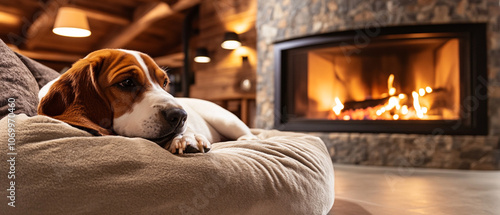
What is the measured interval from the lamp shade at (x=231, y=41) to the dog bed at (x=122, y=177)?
368cm

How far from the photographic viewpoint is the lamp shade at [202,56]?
532 centimetres

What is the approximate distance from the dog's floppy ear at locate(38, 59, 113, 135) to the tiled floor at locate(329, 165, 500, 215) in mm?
941

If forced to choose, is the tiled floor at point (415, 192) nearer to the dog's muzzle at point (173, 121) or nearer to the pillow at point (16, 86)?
the dog's muzzle at point (173, 121)

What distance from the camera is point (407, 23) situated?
124 inches

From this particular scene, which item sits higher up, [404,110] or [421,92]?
[421,92]

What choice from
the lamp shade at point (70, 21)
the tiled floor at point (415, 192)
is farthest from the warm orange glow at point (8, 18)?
the tiled floor at point (415, 192)

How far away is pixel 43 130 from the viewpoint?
888 mm

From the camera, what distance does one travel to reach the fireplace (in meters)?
3.02

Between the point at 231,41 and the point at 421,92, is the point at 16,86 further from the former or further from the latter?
the point at 231,41

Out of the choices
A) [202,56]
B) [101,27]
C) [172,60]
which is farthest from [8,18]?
[202,56]

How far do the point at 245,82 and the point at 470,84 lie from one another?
2561 millimetres

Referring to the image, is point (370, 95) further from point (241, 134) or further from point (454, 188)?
point (241, 134)

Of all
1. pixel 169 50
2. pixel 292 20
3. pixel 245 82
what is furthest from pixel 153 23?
pixel 292 20

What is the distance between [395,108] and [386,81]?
0.80ft
